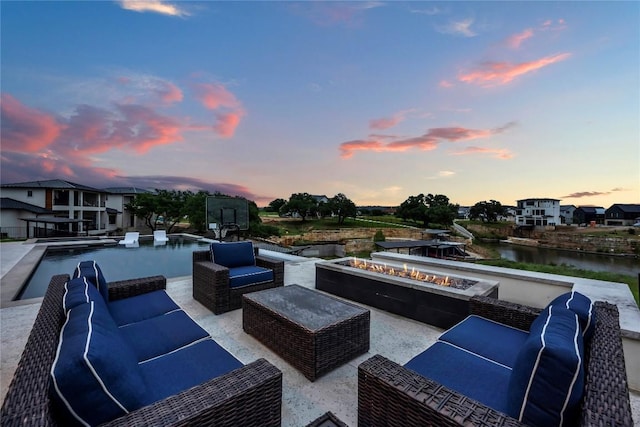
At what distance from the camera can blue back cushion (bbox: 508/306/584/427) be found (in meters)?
0.95

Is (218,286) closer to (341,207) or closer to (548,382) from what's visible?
(548,382)

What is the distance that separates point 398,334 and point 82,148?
49.3 ft

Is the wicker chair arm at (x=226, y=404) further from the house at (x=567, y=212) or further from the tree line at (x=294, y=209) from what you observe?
the house at (x=567, y=212)

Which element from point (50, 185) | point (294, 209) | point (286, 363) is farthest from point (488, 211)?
point (50, 185)

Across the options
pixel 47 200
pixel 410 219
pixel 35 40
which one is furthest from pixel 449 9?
pixel 410 219

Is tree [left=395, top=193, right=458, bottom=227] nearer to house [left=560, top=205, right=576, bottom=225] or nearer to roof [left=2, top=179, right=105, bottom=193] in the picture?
house [left=560, top=205, right=576, bottom=225]

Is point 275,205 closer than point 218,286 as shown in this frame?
No

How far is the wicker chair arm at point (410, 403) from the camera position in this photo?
3.38ft

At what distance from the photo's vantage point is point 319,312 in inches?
102

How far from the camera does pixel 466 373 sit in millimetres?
1590

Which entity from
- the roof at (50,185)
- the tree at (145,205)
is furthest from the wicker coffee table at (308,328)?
the roof at (50,185)

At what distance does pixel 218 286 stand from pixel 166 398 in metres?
2.49

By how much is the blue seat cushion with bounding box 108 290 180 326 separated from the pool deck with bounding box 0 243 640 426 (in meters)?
0.70

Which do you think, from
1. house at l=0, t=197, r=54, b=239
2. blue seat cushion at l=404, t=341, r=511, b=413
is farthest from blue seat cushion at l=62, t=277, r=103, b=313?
house at l=0, t=197, r=54, b=239
